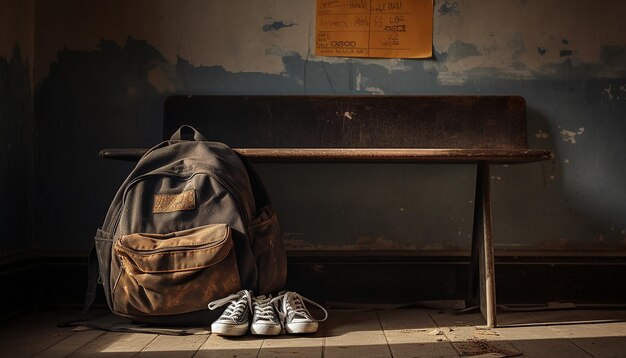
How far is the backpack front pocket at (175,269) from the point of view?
2039 millimetres

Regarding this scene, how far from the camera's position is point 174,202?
2.15m

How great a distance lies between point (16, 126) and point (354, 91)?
4.33ft

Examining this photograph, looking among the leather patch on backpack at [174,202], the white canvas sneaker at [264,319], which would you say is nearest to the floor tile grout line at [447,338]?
the white canvas sneaker at [264,319]

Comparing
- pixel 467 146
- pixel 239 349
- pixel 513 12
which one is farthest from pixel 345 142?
pixel 239 349

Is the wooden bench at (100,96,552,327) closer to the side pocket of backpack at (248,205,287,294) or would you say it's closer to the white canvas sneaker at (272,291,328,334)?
the side pocket of backpack at (248,205,287,294)

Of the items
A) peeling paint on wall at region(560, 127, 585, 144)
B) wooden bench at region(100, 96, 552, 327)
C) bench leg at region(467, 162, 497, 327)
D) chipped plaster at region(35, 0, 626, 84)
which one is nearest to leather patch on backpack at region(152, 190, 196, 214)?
wooden bench at region(100, 96, 552, 327)

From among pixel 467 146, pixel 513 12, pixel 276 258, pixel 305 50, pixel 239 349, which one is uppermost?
pixel 513 12

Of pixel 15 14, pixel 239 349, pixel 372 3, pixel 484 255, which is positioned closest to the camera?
pixel 239 349

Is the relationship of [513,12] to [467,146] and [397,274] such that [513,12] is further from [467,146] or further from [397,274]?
[397,274]

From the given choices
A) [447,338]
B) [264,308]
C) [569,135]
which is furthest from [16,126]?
[569,135]

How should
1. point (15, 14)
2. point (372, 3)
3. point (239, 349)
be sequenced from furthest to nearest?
point (372, 3) → point (15, 14) → point (239, 349)

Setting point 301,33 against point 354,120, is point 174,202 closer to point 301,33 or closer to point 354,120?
point 354,120

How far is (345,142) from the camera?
270cm

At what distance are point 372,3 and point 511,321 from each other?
1.35m
